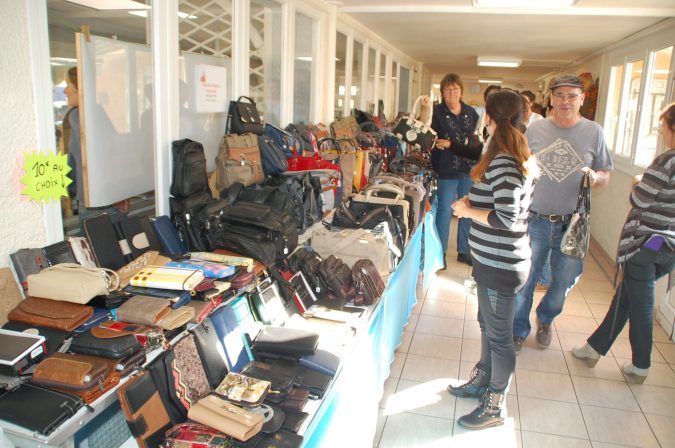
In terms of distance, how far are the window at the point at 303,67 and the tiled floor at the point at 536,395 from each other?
224 cm

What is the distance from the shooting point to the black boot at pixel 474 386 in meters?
3.00

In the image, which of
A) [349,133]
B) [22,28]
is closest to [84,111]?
[22,28]

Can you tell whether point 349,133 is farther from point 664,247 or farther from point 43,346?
point 43,346

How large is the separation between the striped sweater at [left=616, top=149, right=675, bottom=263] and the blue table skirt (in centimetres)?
138

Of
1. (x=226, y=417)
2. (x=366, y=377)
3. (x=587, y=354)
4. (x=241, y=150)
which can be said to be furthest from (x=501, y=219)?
(x=587, y=354)

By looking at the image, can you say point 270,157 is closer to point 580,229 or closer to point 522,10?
point 580,229

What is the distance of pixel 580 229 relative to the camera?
3186mm

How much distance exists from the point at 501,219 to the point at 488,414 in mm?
1109

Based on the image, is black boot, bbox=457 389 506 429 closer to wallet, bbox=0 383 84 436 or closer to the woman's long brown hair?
the woman's long brown hair

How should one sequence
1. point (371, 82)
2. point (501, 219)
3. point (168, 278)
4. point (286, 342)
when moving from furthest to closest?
point (371, 82) → point (501, 219) → point (286, 342) → point (168, 278)

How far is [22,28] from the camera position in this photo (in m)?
1.91

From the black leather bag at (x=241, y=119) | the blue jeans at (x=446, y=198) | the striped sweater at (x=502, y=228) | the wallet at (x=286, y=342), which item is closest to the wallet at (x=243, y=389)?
the wallet at (x=286, y=342)

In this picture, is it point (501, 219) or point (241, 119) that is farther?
point (241, 119)

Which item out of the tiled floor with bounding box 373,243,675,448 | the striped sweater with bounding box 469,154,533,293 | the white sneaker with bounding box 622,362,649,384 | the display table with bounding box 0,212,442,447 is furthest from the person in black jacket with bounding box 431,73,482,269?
the striped sweater with bounding box 469,154,533,293
